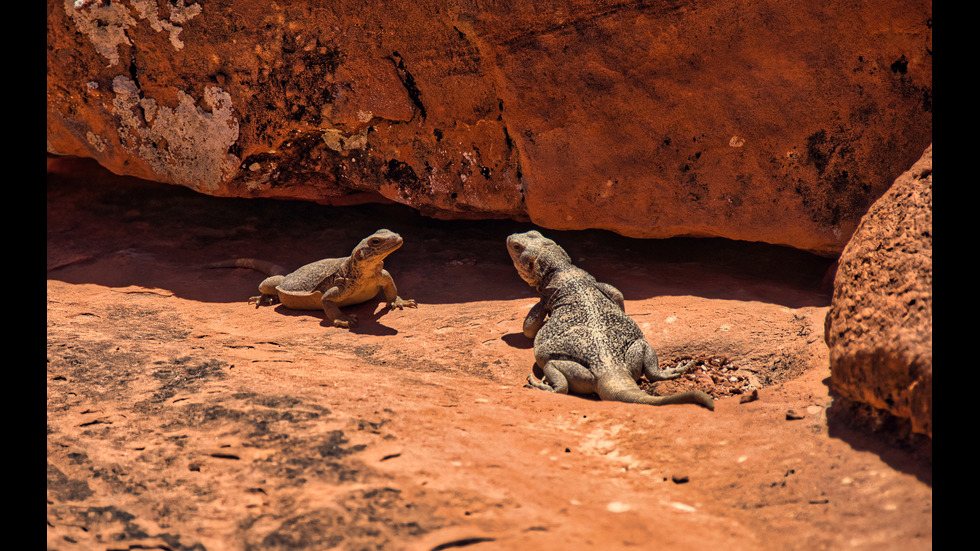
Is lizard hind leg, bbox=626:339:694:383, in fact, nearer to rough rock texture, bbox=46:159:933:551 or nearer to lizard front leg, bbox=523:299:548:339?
rough rock texture, bbox=46:159:933:551

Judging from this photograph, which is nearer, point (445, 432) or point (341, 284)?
point (445, 432)

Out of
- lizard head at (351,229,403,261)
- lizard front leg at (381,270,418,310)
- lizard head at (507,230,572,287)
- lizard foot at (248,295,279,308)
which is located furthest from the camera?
lizard foot at (248,295,279,308)

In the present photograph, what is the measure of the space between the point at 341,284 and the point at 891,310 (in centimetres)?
425

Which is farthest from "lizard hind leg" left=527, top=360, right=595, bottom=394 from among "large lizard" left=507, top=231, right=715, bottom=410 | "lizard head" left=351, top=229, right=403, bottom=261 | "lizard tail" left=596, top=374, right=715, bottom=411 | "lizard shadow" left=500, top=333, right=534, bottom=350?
"lizard head" left=351, top=229, right=403, bottom=261

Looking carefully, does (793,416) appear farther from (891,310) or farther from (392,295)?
(392,295)

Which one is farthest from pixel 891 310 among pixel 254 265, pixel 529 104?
pixel 254 265

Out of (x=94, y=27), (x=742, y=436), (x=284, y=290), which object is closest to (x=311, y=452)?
(x=742, y=436)

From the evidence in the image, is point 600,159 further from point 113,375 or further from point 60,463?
point 60,463

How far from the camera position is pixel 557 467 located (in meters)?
2.89

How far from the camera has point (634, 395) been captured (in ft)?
12.8

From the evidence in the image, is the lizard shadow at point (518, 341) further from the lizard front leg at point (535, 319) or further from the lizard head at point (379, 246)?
the lizard head at point (379, 246)

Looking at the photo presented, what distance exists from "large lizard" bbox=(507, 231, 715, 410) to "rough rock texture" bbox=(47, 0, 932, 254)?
0.77m

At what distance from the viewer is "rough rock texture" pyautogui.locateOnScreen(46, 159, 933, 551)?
237 centimetres

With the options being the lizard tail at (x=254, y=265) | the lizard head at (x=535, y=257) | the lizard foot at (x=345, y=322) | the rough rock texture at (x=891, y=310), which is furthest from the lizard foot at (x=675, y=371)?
the lizard tail at (x=254, y=265)
